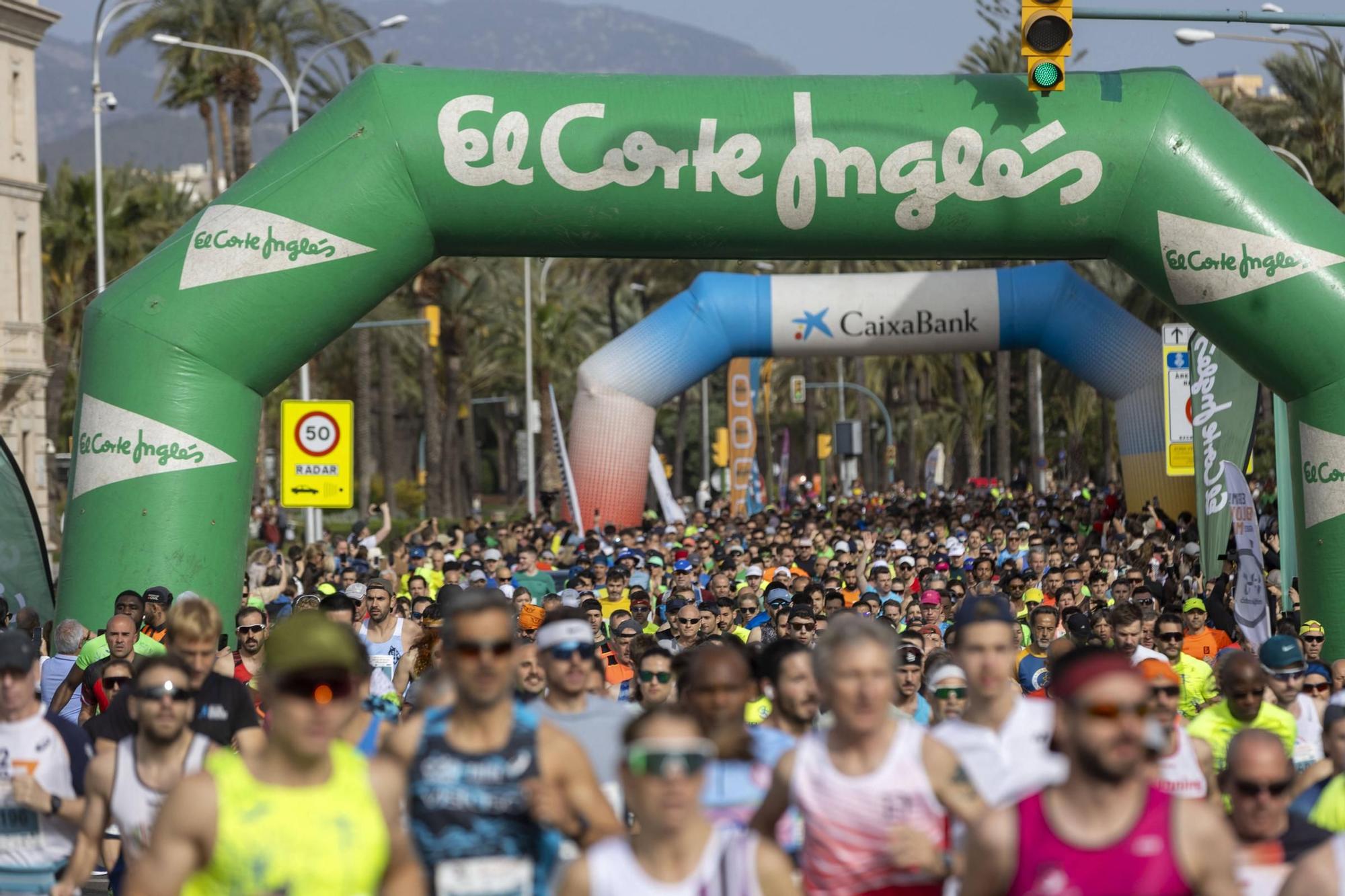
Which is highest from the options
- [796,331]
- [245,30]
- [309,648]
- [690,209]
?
[245,30]

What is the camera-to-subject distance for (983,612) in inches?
225

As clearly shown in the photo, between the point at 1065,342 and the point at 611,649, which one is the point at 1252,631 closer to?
the point at 611,649

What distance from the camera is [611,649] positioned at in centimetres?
1109

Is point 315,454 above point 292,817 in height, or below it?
above

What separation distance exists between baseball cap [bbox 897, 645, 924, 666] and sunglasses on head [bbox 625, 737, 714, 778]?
412 cm

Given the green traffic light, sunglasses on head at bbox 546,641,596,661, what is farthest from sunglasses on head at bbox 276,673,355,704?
the green traffic light

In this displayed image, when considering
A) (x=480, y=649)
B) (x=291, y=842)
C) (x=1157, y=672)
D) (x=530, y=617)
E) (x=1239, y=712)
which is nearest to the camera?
(x=291, y=842)

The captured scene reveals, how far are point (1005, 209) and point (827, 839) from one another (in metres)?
8.33


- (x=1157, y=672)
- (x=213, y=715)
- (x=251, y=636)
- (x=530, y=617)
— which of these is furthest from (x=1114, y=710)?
(x=530, y=617)

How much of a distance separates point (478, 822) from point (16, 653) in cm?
232

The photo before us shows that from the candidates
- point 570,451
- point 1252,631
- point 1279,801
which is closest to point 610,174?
point 1252,631

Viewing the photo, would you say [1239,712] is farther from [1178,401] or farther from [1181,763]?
[1178,401]

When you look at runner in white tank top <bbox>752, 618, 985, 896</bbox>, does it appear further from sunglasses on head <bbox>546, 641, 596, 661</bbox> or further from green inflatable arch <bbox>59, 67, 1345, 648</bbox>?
green inflatable arch <bbox>59, 67, 1345, 648</bbox>

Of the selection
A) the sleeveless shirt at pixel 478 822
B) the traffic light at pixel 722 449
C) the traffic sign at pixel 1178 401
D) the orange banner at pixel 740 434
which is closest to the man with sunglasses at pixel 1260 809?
the sleeveless shirt at pixel 478 822
